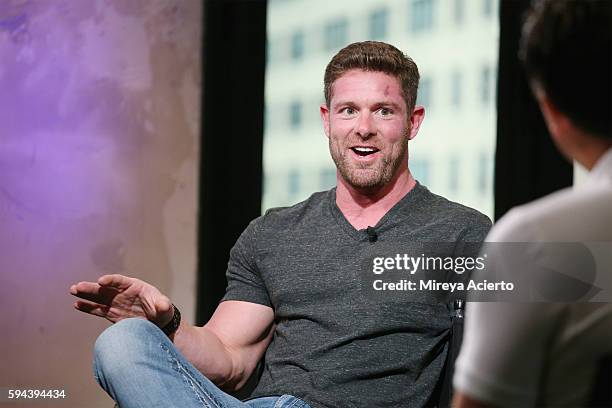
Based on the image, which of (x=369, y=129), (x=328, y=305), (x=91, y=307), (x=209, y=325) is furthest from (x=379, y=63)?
(x=91, y=307)

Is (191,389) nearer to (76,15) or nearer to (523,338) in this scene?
(523,338)

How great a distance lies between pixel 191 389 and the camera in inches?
63.0

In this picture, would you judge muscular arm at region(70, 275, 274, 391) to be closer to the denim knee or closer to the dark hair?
the denim knee

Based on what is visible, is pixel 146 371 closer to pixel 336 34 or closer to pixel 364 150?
pixel 364 150

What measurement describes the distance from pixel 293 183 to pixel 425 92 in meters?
0.49

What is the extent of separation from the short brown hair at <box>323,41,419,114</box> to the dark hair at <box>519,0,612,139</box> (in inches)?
43.6

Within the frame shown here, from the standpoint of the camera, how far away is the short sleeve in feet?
6.37

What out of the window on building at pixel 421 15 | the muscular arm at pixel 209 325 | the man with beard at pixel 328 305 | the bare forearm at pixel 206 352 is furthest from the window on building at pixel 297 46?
the bare forearm at pixel 206 352

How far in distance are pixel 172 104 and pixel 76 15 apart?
0.41 meters

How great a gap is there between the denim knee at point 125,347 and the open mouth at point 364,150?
60 cm

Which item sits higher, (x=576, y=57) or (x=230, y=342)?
(x=576, y=57)

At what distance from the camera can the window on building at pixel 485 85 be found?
256 centimetres

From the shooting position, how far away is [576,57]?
0.80 meters

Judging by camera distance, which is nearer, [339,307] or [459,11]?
[339,307]
